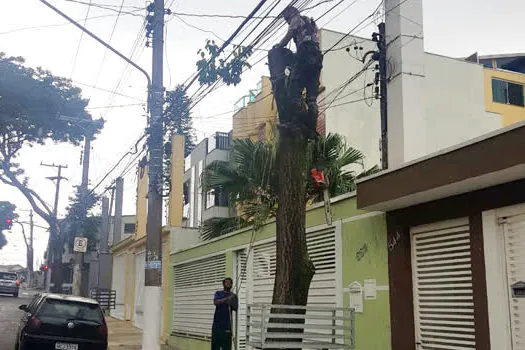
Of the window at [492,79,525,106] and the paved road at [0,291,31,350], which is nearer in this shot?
the paved road at [0,291,31,350]

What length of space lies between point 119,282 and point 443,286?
24387 mm

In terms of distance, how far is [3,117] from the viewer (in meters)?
26.4

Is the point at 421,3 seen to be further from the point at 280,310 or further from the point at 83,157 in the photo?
the point at 83,157

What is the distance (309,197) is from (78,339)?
503cm

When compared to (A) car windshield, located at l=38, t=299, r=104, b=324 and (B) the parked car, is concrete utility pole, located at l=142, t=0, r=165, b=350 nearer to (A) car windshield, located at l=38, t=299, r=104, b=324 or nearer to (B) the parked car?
(A) car windshield, located at l=38, t=299, r=104, b=324

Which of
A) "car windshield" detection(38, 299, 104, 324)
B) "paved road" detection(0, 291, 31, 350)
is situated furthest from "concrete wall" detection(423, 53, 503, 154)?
"paved road" detection(0, 291, 31, 350)

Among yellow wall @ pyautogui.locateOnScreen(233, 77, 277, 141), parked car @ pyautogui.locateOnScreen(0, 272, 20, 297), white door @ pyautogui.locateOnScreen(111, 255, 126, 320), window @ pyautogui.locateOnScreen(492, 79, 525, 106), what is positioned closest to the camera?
yellow wall @ pyautogui.locateOnScreen(233, 77, 277, 141)

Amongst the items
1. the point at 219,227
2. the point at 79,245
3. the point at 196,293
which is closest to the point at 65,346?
the point at 196,293

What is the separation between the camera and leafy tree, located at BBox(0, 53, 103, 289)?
26.2 metres

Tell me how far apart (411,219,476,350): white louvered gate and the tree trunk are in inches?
60.0

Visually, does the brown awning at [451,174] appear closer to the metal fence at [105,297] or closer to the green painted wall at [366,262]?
the green painted wall at [366,262]

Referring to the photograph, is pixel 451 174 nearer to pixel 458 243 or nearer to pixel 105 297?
pixel 458 243

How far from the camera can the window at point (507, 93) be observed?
26.7m

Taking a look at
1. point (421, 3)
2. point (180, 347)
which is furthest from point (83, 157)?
point (421, 3)
